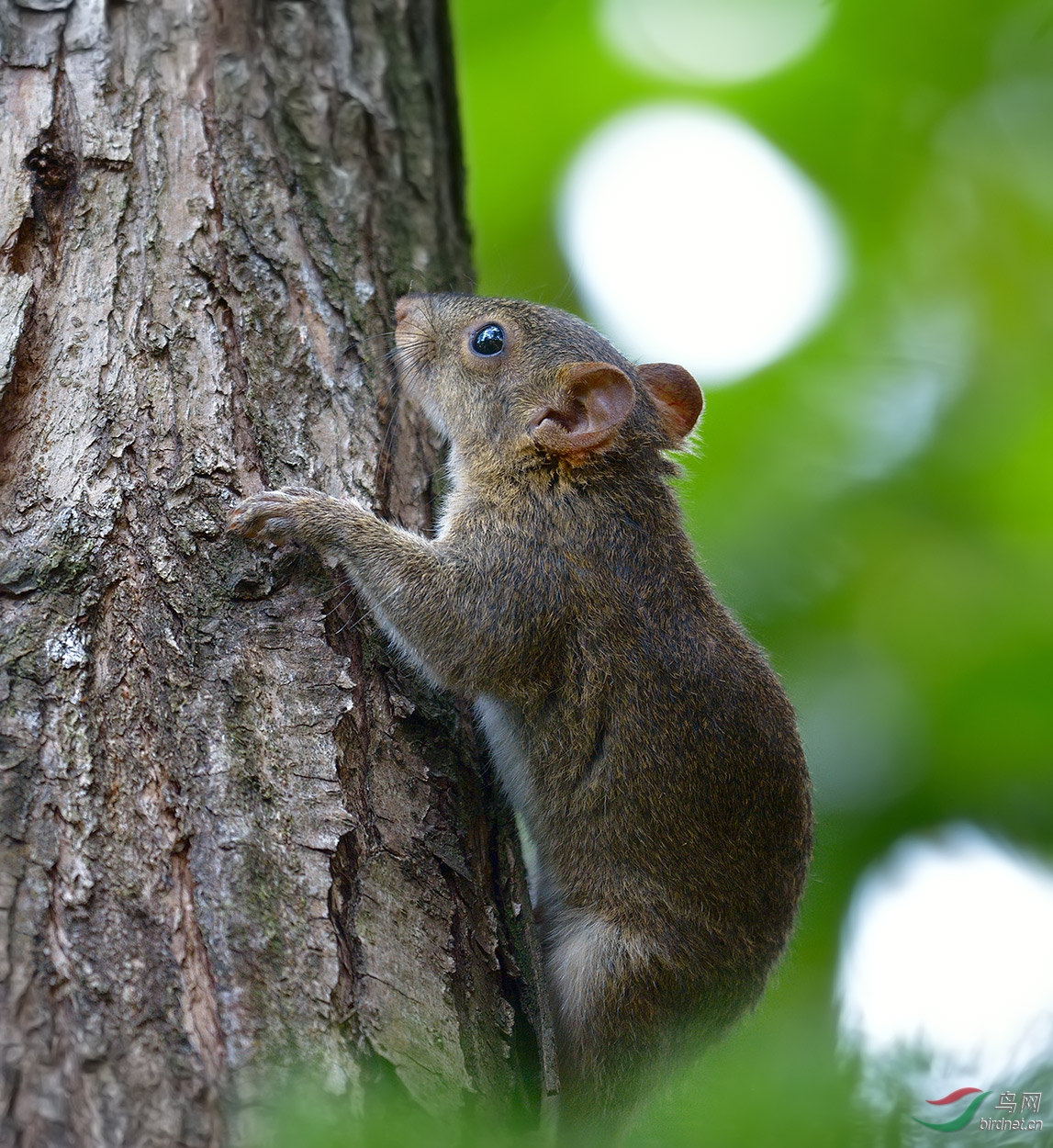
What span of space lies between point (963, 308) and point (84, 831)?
711cm

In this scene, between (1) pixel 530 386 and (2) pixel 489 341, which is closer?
(1) pixel 530 386

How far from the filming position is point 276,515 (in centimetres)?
379

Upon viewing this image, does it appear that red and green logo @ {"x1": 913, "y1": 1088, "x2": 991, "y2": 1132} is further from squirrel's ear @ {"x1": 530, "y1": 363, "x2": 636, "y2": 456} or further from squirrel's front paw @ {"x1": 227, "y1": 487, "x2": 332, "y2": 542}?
squirrel's ear @ {"x1": 530, "y1": 363, "x2": 636, "y2": 456}

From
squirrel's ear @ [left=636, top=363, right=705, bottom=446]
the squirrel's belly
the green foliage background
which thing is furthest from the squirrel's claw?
the green foliage background

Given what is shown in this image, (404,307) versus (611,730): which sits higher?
(404,307)

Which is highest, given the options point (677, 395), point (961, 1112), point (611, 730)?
point (677, 395)

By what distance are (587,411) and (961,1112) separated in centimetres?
354

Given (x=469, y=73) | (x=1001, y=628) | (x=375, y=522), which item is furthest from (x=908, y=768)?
(x=469, y=73)

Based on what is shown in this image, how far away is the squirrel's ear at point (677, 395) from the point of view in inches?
223

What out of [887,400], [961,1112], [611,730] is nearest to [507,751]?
[611,730]

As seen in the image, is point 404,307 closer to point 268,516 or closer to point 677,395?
point 677,395

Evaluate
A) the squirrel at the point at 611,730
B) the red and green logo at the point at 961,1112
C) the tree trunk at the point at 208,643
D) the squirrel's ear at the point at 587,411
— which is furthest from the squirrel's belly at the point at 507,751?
the red and green logo at the point at 961,1112

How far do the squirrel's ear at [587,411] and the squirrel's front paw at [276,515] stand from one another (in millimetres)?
1418

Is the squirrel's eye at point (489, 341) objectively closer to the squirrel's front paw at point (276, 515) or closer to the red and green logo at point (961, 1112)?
the squirrel's front paw at point (276, 515)
